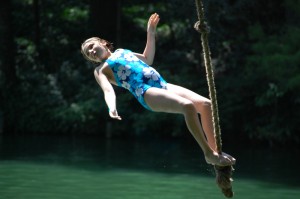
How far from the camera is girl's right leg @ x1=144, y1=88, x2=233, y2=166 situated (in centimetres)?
A: 759

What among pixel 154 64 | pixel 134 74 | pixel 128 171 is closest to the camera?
pixel 134 74

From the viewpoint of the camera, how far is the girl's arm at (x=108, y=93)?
295 inches

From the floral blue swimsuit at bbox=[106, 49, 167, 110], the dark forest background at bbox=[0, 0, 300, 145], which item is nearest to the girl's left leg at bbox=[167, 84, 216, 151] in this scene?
the floral blue swimsuit at bbox=[106, 49, 167, 110]

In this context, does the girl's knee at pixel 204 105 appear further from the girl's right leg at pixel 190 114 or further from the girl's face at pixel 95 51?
the girl's face at pixel 95 51

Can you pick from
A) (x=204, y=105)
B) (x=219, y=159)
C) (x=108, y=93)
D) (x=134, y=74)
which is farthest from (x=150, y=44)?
(x=219, y=159)

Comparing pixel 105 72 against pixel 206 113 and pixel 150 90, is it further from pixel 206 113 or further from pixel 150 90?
pixel 206 113

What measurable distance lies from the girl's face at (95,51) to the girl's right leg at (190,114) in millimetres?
955

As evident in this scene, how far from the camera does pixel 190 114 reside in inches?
300

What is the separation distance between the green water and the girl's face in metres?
3.26

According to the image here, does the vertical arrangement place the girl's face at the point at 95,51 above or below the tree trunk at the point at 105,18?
below

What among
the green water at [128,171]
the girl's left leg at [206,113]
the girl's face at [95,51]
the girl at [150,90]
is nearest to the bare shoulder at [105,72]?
the girl at [150,90]

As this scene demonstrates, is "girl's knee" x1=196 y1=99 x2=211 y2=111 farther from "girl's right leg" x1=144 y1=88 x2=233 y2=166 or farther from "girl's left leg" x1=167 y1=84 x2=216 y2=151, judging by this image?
"girl's right leg" x1=144 y1=88 x2=233 y2=166

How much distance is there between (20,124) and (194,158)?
6.29 metres

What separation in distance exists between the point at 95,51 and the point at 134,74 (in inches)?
19.4
